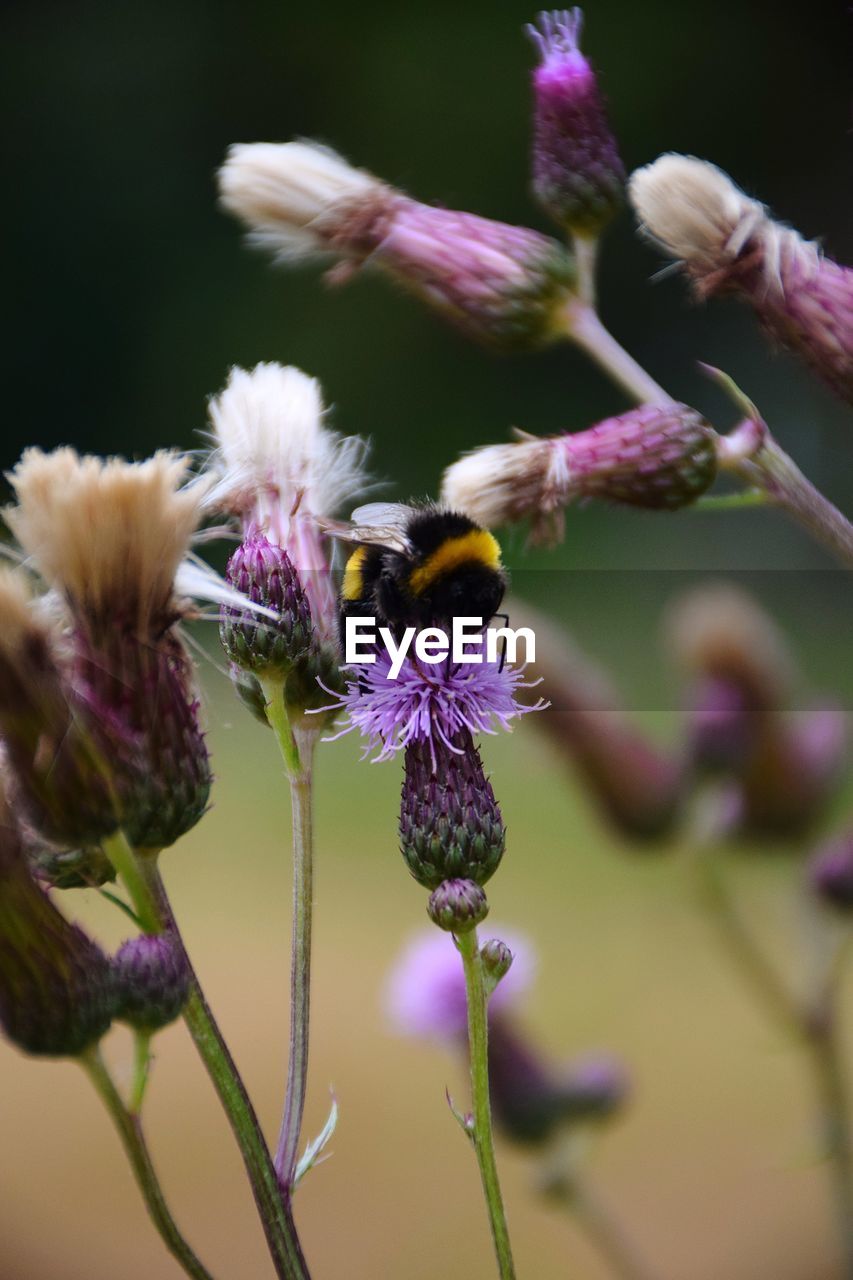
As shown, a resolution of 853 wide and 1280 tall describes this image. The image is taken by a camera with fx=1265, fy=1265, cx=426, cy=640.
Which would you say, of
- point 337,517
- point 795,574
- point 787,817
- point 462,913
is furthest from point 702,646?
point 795,574

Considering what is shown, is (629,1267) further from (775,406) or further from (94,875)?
(775,406)

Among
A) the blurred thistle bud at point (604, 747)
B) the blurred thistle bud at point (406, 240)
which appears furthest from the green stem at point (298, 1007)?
the blurred thistle bud at point (604, 747)

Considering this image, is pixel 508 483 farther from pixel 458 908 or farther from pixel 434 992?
pixel 434 992

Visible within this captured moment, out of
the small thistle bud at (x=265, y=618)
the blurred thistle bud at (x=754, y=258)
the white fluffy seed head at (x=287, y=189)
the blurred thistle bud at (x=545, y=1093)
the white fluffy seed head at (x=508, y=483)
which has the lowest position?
the blurred thistle bud at (x=545, y=1093)

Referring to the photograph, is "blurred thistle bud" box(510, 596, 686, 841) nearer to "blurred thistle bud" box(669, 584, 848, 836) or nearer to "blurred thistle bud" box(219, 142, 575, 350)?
"blurred thistle bud" box(669, 584, 848, 836)

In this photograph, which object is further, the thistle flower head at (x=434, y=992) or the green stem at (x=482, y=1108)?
the thistle flower head at (x=434, y=992)

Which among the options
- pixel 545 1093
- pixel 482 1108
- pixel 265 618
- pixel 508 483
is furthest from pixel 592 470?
pixel 545 1093

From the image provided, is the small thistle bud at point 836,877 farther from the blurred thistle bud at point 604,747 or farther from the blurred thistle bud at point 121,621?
the blurred thistle bud at point 121,621
